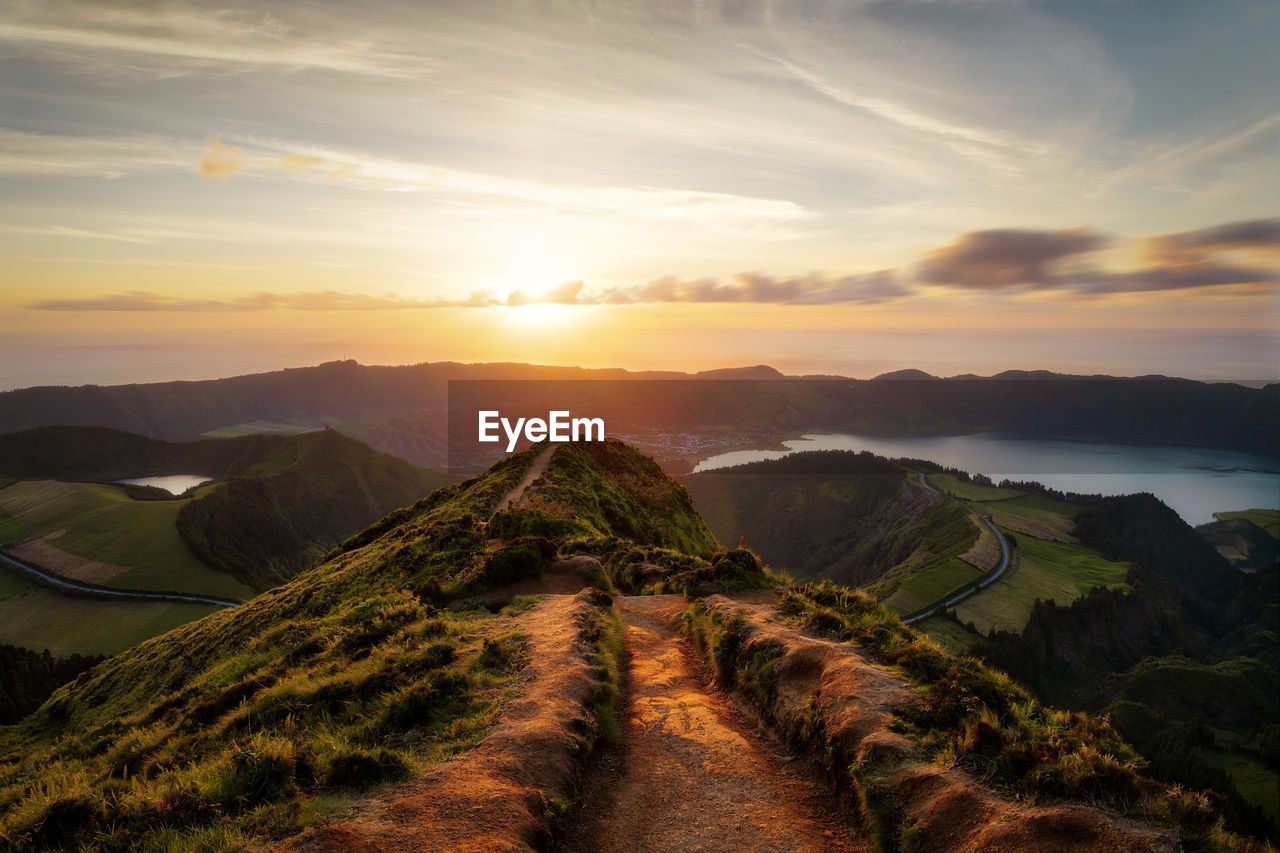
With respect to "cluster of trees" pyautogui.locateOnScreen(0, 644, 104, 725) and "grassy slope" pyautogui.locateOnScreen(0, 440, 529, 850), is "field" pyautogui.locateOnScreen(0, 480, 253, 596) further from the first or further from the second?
"grassy slope" pyautogui.locateOnScreen(0, 440, 529, 850)

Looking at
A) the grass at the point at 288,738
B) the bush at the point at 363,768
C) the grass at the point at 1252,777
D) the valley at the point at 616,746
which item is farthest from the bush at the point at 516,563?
the grass at the point at 1252,777

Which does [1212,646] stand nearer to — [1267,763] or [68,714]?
[1267,763]

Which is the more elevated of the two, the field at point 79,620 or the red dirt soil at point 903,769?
the red dirt soil at point 903,769

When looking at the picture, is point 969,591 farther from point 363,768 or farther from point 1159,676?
point 363,768

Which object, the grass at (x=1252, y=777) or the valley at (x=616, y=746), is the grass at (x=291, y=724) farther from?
the grass at (x=1252, y=777)

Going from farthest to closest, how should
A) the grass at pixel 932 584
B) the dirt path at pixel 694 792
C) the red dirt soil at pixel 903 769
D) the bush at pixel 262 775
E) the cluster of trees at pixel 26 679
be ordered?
the grass at pixel 932 584, the cluster of trees at pixel 26 679, the dirt path at pixel 694 792, the bush at pixel 262 775, the red dirt soil at pixel 903 769

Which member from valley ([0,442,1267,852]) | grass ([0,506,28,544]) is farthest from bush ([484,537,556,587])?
grass ([0,506,28,544])
